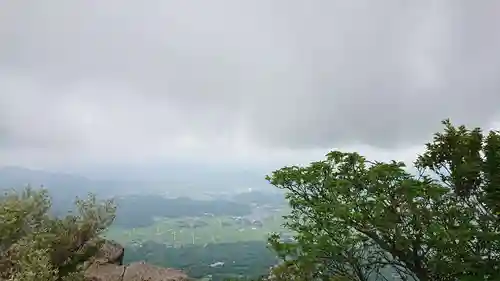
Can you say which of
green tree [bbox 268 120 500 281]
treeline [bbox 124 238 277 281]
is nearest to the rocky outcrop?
green tree [bbox 268 120 500 281]

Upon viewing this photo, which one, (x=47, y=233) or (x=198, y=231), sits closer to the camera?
(x=47, y=233)

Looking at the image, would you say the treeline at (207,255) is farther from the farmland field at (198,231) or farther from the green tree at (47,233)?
the green tree at (47,233)

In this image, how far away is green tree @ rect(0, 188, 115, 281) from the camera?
387 inches

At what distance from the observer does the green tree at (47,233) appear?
9836mm

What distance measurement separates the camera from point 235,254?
28891 mm

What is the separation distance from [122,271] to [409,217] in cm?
884

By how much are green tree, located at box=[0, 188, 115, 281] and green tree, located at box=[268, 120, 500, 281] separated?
5.24 metres

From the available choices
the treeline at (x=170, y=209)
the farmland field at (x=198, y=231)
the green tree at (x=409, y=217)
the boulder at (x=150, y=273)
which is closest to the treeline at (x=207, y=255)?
the farmland field at (x=198, y=231)

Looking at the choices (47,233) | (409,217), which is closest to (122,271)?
(47,233)

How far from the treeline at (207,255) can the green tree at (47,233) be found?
9.08 m

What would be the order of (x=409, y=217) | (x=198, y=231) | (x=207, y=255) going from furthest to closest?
(x=198, y=231)
(x=207, y=255)
(x=409, y=217)

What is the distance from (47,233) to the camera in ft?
33.9

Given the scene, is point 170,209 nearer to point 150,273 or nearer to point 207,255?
point 207,255

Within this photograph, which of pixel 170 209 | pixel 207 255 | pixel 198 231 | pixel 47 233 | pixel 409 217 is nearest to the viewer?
pixel 409 217
